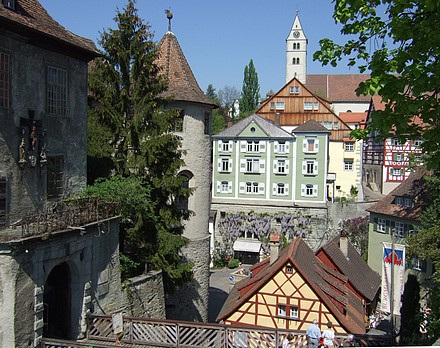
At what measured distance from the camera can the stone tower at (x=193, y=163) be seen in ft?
80.8

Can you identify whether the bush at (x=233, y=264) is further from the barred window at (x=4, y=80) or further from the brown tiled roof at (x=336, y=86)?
the brown tiled roof at (x=336, y=86)

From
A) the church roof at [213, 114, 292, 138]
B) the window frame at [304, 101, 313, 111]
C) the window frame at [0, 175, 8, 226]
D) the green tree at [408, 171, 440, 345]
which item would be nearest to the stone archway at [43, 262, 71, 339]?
the window frame at [0, 175, 8, 226]

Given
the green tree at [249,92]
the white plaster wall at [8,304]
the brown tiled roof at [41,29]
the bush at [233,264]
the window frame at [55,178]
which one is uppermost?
the green tree at [249,92]

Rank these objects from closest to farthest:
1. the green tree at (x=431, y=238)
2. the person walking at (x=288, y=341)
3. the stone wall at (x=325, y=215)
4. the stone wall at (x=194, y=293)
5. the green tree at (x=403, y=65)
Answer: the green tree at (x=403, y=65), the person walking at (x=288, y=341), the green tree at (x=431, y=238), the stone wall at (x=194, y=293), the stone wall at (x=325, y=215)

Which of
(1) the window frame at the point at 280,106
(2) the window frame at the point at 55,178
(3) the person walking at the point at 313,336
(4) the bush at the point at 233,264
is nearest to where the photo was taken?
(3) the person walking at the point at 313,336

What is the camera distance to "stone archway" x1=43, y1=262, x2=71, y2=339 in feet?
47.6

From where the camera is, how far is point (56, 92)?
51.7ft

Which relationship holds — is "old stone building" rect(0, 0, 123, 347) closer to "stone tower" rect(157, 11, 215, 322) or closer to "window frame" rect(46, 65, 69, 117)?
"window frame" rect(46, 65, 69, 117)

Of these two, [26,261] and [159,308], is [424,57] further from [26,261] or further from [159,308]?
[159,308]

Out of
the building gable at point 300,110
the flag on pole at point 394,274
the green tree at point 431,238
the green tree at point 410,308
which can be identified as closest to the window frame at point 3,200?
the green tree at point 410,308

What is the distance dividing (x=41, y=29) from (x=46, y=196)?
4.97 meters

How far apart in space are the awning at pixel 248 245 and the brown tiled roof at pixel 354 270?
14128mm

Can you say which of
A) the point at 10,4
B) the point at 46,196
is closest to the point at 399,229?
the point at 46,196

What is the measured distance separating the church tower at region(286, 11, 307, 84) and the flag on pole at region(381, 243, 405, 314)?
70127 millimetres
